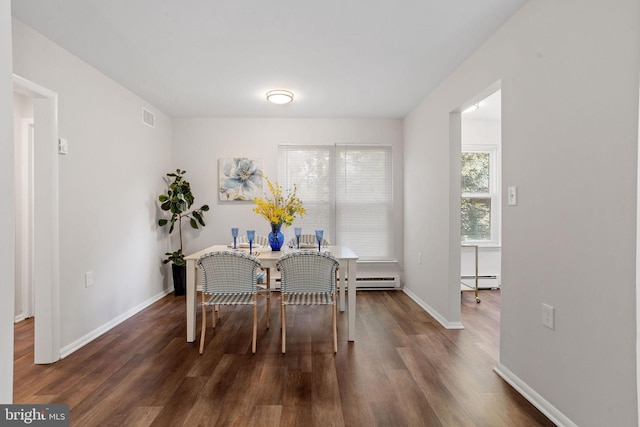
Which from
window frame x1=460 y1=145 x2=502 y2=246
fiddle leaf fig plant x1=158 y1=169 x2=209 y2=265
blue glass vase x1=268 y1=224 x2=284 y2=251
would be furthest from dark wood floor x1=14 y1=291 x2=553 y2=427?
window frame x1=460 y1=145 x2=502 y2=246

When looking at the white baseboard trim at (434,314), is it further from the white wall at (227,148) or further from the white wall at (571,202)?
the white wall at (227,148)

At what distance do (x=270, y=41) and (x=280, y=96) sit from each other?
1098 mm

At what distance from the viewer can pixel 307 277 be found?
2.75m

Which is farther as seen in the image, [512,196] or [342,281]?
[342,281]

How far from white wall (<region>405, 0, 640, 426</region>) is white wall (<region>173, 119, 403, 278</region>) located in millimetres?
2690

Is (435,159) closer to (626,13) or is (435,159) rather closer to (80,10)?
(626,13)

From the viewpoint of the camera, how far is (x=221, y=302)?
2.75 metres

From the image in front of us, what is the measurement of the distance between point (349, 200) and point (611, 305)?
3.60 m

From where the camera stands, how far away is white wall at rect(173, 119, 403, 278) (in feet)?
15.9

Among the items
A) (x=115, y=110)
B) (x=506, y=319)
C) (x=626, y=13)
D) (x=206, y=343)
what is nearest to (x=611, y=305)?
(x=506, y=319)

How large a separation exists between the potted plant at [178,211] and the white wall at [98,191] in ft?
0.57

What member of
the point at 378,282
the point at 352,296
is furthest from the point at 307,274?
the point at 378,282

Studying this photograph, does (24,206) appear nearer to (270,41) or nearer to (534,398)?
(270,41)

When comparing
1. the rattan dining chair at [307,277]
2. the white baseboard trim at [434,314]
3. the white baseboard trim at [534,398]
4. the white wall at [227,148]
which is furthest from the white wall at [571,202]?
the white wall at [227,148]
